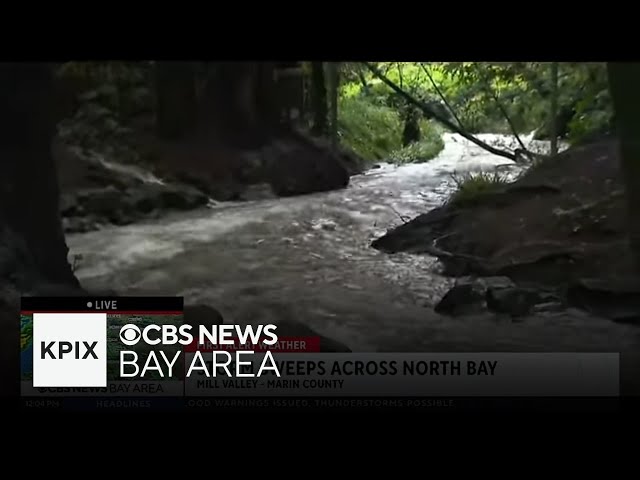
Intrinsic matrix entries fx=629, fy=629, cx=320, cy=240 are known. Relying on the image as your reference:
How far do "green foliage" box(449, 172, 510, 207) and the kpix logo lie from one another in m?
1.34

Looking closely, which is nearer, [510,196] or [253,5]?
[253,5]

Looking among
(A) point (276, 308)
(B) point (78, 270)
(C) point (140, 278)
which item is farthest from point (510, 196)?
(B) point (78, 270)

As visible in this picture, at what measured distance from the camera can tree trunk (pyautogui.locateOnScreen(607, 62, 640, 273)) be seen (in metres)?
2.21

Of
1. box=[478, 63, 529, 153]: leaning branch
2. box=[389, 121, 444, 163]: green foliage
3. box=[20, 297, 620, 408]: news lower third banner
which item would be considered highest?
box=[478, 63, 529, 153]: leaning branch

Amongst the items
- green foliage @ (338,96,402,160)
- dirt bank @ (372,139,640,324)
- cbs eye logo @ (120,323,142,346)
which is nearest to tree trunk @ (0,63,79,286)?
cbs eye logo @ (120,323,142,346)

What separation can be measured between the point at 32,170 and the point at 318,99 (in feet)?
3.43

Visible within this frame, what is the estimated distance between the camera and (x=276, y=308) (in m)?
2.23

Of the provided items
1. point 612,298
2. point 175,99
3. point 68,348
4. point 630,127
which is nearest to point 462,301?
point 612,298

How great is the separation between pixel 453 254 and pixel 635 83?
871mm

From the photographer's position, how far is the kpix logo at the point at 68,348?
7.18 feet

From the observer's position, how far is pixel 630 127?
2.25 m

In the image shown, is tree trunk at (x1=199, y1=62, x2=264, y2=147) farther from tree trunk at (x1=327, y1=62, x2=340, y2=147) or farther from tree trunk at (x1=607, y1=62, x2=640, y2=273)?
tree trunk at (x1=607, y1=62, x2=640, y2=273)
